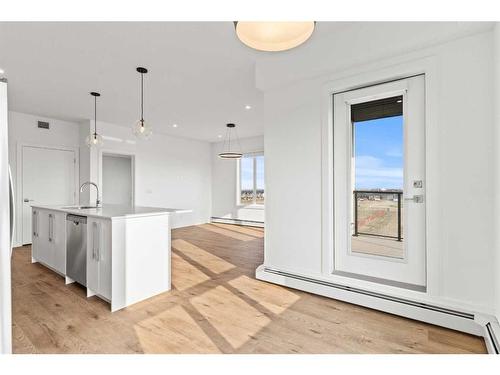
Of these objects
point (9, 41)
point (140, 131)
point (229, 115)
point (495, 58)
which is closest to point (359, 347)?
point (495, 58)

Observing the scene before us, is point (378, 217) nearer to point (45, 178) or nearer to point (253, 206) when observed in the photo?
point (253, 206)

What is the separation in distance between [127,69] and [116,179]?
17.1 ft

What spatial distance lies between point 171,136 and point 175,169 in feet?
3.07

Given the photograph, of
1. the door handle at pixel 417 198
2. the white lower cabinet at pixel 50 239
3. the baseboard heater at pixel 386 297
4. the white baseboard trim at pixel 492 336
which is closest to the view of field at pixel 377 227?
the door handle at pixel 417 198

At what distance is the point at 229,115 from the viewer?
5.60 metres

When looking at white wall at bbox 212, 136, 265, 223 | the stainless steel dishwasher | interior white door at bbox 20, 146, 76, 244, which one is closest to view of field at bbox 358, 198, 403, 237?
the stainless steel dishwasher

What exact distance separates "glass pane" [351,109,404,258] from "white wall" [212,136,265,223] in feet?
15.8

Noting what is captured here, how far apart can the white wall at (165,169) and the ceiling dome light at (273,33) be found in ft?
18.0

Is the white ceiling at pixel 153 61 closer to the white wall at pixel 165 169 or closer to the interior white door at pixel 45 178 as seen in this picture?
the interior white door at pixel 45 178

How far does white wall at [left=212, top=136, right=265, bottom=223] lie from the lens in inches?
302

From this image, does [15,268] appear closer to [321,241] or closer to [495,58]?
[321,241]

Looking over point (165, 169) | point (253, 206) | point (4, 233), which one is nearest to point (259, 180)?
point (253, 206)

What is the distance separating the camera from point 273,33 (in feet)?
4.78

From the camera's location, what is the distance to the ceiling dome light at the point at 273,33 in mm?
1412
